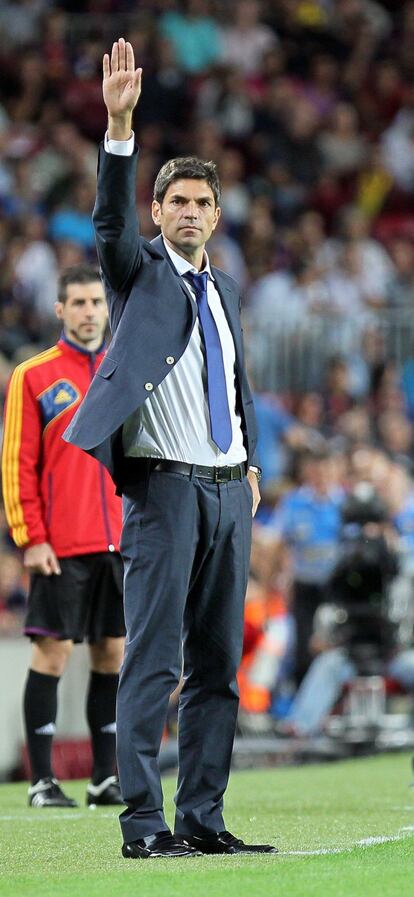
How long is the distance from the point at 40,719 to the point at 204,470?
2.71 metres

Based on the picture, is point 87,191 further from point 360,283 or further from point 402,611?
point 402,611

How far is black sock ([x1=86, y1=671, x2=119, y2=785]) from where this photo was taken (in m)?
7.75

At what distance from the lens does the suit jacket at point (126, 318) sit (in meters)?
5.10

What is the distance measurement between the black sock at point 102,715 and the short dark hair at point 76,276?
1.76 metres

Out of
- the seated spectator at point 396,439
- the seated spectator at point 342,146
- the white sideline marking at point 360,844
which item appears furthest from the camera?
the seated spectator at point 342,146

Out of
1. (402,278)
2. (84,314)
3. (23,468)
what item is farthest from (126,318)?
(402,278)

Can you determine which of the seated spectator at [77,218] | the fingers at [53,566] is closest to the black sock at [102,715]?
the fingers at [53,566]

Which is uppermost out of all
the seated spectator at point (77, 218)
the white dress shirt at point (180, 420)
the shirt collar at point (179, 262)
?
the seated spectator at point (77, 218)

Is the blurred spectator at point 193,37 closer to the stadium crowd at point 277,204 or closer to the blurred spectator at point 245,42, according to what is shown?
the stadium crowd at point 277,204

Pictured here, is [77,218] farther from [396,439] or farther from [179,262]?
[179,262]

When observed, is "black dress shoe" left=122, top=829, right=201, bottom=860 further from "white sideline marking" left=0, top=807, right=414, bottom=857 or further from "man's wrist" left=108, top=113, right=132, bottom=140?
"man's wrist" left=108, top=113, right=132, bottom=140

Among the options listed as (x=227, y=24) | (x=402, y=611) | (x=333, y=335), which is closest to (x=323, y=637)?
(x=402, y=611)

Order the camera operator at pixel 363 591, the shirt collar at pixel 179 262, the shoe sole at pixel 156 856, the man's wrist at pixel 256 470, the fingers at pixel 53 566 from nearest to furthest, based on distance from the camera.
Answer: the shoe sole at pixel 156 856 → the shirt collar at pixel 179 262 → the man's wrist at pixel 256 470 → the fingers at pixel 53 566 → the camera operator at pixel 363 591

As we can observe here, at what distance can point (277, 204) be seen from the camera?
1803 cm
